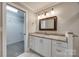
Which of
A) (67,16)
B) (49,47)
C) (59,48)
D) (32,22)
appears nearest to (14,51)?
(32,22)

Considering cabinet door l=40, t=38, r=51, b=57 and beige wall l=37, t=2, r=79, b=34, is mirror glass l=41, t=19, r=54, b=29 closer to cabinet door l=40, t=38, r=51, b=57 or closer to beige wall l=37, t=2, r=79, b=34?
beige wall l=37, t=2, r=79, b=34

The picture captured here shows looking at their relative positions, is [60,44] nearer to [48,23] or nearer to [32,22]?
[48,23]

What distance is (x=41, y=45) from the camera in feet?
7.79

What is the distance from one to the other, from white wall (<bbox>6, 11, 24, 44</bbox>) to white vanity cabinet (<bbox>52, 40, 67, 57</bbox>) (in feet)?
10.3

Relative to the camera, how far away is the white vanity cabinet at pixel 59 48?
1.67 metres

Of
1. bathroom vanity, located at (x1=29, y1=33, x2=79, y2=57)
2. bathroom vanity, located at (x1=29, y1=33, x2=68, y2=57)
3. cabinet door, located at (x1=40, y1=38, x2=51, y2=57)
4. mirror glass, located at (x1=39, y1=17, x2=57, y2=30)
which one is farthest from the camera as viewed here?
mirror glass, located at (x1=39, y1=17, x2=57, y2=30)

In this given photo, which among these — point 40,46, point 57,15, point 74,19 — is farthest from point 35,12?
point 74,19

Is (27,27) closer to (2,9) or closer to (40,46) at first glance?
(40,46)

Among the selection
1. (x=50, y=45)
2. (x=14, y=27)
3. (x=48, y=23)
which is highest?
(x=48, y=23)

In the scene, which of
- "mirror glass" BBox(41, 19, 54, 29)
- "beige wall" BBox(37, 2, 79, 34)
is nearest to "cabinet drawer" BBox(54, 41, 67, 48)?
"beige wall" BBox(37, 2, 79, 34)

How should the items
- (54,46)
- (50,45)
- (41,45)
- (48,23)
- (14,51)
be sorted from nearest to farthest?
(54,46) → (50,45) → (41,45) → (48,23) → (14,51)

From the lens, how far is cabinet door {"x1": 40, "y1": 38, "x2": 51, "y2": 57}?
2052 millimetres

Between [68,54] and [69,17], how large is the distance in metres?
0.98

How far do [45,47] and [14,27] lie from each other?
3.10 m
